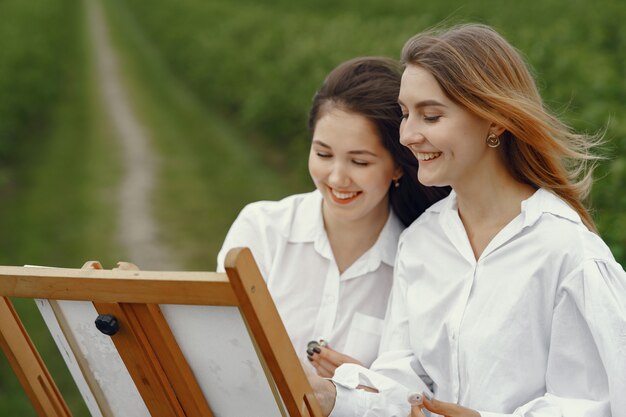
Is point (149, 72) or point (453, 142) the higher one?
point (149, 72)

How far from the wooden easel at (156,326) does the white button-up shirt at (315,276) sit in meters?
0.83

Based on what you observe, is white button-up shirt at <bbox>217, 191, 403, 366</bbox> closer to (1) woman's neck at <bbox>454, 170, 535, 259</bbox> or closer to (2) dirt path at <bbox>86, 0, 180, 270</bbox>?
(1) woman's neck at <bbox>454, 170, 535, 259</bbox>

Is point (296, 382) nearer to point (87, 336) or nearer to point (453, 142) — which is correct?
point (87, 336)

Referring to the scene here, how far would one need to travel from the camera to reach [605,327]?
203 centimetres

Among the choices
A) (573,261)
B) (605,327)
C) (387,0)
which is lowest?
(605,327)

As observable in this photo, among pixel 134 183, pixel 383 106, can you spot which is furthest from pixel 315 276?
pixel 134 183

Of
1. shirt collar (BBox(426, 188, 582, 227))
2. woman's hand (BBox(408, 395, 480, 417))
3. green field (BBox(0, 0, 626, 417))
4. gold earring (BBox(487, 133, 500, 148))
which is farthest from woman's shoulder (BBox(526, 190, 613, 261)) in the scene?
green field (BBox(0, 0, 626, 417))

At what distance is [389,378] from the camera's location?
2.38 metres

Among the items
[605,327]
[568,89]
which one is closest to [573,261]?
[605,327]

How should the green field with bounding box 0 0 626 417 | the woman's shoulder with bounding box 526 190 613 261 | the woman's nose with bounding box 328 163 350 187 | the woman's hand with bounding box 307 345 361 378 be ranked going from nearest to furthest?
the woman's shoulder with bounding box 526 190 613 261, the woman's hand with bounding box 307 345 361 378, the woman's nose with bounding box 328 163 350 187, the green field with bounding box 0 0 626 417

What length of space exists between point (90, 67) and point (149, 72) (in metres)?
1.21

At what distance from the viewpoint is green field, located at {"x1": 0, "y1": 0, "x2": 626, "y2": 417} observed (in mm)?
6691

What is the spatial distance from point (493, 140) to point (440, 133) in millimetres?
157

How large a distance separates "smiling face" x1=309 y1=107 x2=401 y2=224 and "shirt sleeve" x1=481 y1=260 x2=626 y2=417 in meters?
0.77
